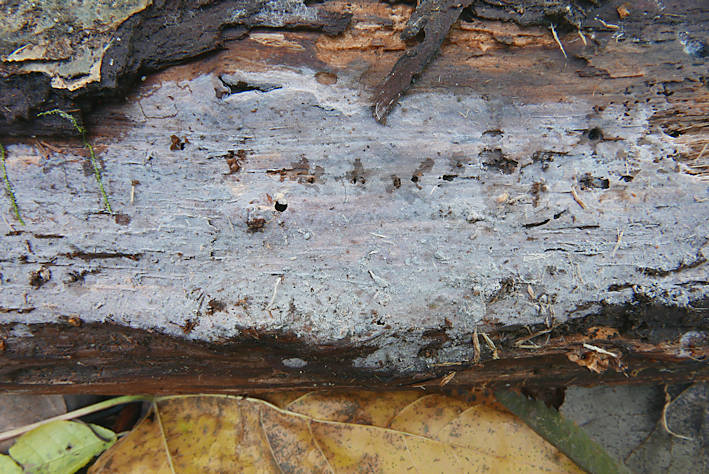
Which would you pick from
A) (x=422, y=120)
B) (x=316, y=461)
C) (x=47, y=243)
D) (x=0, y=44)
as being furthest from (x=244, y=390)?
(x=0, y=44)

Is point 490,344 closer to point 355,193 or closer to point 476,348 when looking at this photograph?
point 476,348

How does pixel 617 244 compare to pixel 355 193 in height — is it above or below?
below

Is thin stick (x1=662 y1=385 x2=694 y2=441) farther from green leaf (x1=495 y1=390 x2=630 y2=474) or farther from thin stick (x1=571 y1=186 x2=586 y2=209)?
thin stick (x1=571 y1=186 x2=586 y2=209)

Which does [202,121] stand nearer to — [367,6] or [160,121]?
[160,121]

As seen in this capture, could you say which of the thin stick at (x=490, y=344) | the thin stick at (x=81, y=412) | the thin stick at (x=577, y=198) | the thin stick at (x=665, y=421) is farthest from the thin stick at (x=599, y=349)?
the thin stick at (x=81, y=412)

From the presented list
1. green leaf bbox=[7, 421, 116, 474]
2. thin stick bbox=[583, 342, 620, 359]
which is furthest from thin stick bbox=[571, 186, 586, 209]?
green leaf bbox=[7, 421, 116, 474]

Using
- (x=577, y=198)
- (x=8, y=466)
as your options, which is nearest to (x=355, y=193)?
(x=577, y=198)

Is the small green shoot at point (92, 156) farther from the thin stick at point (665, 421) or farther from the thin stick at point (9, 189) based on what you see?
the thin stick at point (665, 421)
